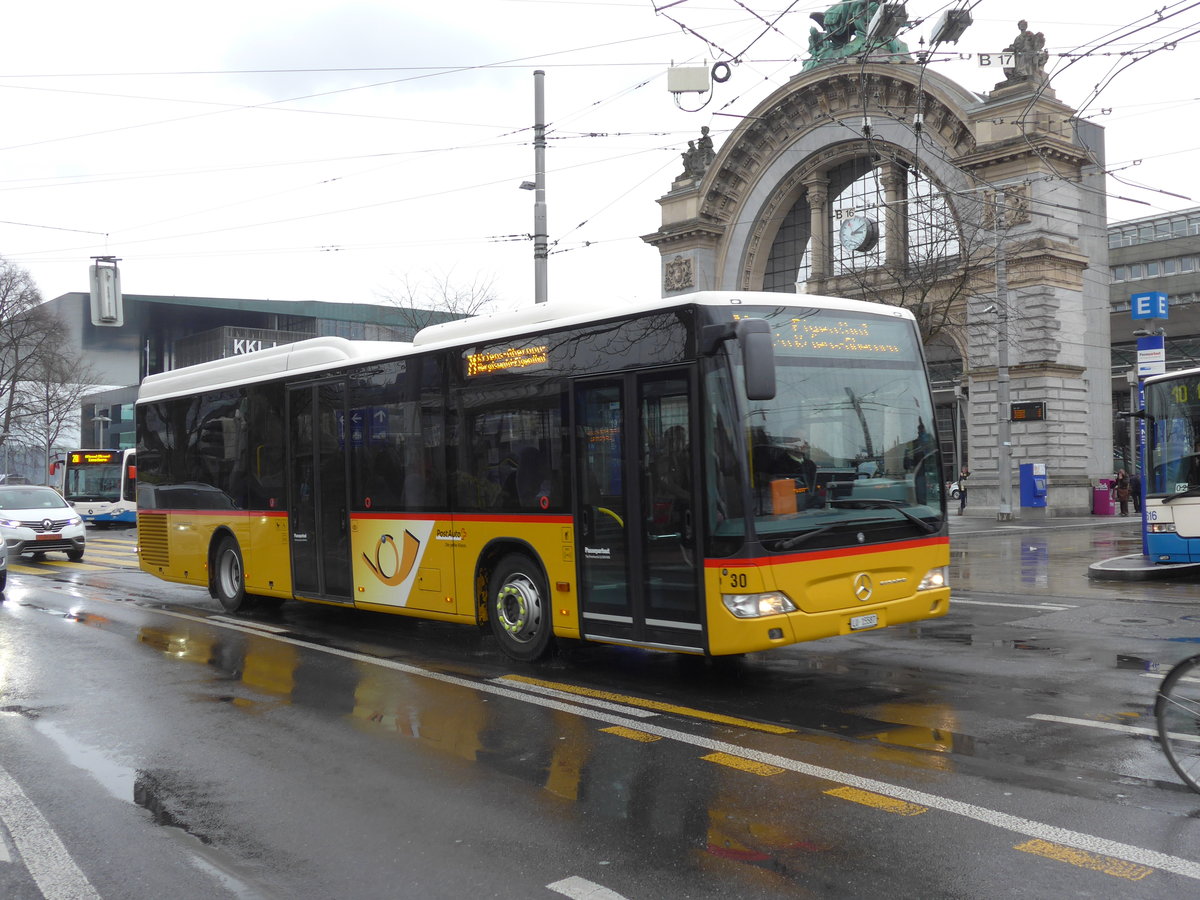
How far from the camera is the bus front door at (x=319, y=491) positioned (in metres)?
11.7

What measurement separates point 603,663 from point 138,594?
9686 millimetres

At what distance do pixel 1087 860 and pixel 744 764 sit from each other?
77.8 inches

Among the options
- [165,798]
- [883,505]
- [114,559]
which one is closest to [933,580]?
[883,505]

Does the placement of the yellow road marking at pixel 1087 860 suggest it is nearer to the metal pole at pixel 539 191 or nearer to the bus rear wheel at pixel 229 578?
the bus rear wheel at pixel 229 578

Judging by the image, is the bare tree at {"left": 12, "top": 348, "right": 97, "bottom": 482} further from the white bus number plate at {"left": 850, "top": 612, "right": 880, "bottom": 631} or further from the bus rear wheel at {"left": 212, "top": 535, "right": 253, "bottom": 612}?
the white bus number plate at {"left": 850, "top": 612, "right": 880, "bottom": 631}

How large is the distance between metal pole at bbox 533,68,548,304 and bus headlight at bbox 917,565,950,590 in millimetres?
11138

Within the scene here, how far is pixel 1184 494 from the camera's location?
15500mm

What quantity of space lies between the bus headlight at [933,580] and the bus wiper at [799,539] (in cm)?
114

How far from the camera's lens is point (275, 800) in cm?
568

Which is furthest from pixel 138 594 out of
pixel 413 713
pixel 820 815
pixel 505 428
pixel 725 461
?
pixel 820 815

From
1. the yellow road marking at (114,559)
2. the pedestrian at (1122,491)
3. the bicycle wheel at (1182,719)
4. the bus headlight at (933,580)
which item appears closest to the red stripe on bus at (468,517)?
the bus headlight at (933,580)

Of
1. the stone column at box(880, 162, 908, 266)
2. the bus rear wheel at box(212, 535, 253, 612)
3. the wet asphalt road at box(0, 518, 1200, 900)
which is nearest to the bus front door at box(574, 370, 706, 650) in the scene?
the wet asphalt road at box(0, 518, 1200, 900)

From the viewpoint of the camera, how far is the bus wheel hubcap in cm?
940

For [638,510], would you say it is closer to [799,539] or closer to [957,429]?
[799,539]
